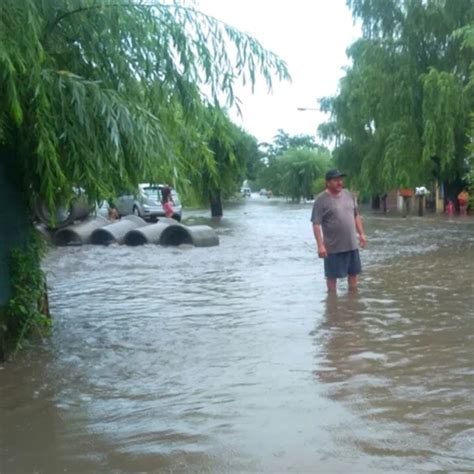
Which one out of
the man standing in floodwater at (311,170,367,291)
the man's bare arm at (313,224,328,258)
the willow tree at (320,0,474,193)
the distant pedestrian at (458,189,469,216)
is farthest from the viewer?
the distant pedestrian at (458,189,469,216)

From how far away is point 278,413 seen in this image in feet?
16.5

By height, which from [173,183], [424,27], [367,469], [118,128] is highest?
Answer: [424,27]

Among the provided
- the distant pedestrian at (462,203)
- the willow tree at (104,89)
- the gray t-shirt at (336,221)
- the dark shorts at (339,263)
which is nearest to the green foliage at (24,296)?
the willow tree at (104,89)

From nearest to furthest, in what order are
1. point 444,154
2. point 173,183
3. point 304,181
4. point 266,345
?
point 173,183, point 266,345, point 444,154, point 304,181

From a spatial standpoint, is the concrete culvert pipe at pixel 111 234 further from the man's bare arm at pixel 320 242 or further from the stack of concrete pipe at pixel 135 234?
the man's bare arm at pixel 320 242

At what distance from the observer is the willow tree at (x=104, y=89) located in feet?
18.4

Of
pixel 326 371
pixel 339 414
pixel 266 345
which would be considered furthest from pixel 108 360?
pixel 339 414

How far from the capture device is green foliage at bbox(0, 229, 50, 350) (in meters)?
6.63

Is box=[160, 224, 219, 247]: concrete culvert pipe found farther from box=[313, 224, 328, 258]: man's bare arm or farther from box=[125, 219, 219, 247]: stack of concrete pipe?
box=[313, 224, 328, 258]: man's bare arm

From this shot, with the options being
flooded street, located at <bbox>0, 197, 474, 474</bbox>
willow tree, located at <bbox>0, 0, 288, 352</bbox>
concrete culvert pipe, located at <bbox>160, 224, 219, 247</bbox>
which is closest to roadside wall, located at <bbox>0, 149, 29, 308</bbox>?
willow tree, located at <bbox>0, 0, 288, 352</bbox>

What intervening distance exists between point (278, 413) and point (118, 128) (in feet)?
8.14

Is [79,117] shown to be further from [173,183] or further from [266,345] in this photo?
[266,345]

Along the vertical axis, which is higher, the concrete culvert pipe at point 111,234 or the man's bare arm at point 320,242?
the man's bare arm at point 320,242

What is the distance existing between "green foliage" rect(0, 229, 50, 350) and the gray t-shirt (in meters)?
3.75
